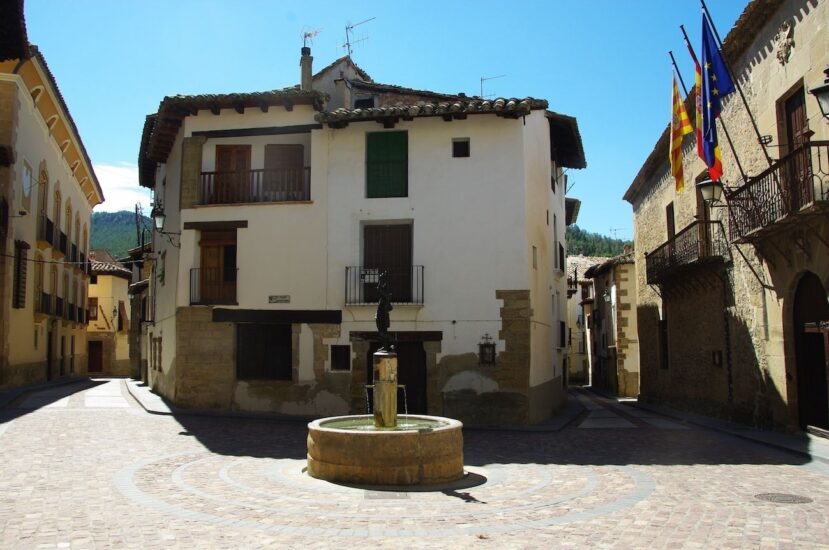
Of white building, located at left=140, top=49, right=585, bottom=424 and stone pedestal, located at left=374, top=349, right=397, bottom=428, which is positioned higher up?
white building, located at left=140, top=49, right=585, bottom=424

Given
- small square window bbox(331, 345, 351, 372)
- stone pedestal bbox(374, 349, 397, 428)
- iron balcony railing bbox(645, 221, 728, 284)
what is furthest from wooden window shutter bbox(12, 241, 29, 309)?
iron balcony railing bbox(645, 221, 728, 284)

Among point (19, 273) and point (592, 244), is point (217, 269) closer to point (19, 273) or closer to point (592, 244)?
point (19, 273)

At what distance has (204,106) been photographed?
18.5 metres

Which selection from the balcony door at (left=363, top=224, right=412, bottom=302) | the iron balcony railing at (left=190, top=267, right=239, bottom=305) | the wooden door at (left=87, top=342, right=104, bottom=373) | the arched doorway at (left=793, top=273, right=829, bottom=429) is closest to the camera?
the arched doorway at (left=793, top=273, right=829, bottom=429)

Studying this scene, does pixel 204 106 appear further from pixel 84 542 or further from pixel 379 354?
pixel 84 542

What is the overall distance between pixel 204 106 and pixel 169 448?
389 inches

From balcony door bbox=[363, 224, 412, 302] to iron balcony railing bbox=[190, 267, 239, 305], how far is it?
348 cm

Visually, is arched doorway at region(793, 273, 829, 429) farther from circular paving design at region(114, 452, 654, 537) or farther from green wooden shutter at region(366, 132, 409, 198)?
green wooden shutter at region(366, 132, 409, 198)

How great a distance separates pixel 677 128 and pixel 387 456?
11505 mm

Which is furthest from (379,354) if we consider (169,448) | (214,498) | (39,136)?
(39,136)

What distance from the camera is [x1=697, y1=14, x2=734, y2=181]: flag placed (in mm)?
13531

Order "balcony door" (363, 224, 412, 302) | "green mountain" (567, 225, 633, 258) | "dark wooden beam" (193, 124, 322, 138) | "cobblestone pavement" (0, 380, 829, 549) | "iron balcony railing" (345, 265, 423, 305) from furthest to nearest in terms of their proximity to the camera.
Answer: "green mountain" (567, 225, 633, 258) < "dark wooden beam" (193, 124, 322, 138) < "balcony door" (363, 224, 412, 302) < "iron balcony railing" (345, 265, 423, 305) < "cobblestone pavement" (0, 380, 829, 549)

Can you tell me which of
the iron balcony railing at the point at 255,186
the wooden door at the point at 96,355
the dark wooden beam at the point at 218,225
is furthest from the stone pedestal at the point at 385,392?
the wooden door at the point at 96,355

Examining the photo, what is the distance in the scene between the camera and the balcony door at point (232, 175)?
18.6 meters
